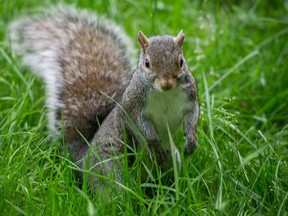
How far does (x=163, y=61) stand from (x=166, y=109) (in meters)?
0.24

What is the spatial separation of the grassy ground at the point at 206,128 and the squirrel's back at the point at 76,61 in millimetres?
117

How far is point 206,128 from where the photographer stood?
→ 324 centimetres

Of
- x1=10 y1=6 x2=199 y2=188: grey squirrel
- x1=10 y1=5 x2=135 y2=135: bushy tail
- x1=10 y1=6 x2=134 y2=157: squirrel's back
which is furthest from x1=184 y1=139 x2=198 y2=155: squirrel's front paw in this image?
x1=10 y1=5 x2=135 y2=135: bushy tail

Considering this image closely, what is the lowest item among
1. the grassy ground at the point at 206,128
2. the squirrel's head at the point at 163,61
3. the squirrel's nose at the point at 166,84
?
the grassy ground at the point at 206,128

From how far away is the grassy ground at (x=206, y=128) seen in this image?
93.5 inches

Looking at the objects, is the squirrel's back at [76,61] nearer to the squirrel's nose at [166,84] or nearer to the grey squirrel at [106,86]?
the grey squirrel at [106,86]

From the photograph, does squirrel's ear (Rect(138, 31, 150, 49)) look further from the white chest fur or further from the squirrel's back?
the squirrel's back

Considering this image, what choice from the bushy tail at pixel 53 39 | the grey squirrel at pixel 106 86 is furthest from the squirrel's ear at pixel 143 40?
the bushy tail at pixel 53 39

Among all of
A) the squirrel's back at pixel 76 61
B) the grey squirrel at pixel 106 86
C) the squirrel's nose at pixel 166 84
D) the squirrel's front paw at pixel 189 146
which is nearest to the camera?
the squirrel's nose at pixel 166 84

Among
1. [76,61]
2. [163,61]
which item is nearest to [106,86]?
[76,61]

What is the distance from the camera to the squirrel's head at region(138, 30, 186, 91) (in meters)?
2.36

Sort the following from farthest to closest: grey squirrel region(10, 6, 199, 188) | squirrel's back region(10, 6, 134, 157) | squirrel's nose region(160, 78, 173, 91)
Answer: squirrel's back region(10, 6, 134, 157) < grey squirrel region(10, 6, 199, 188) < squirrel's nose region(160, 78, 173, 91)

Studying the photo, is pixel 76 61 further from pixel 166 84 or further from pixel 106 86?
pixel 166 84

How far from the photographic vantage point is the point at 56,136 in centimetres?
280
